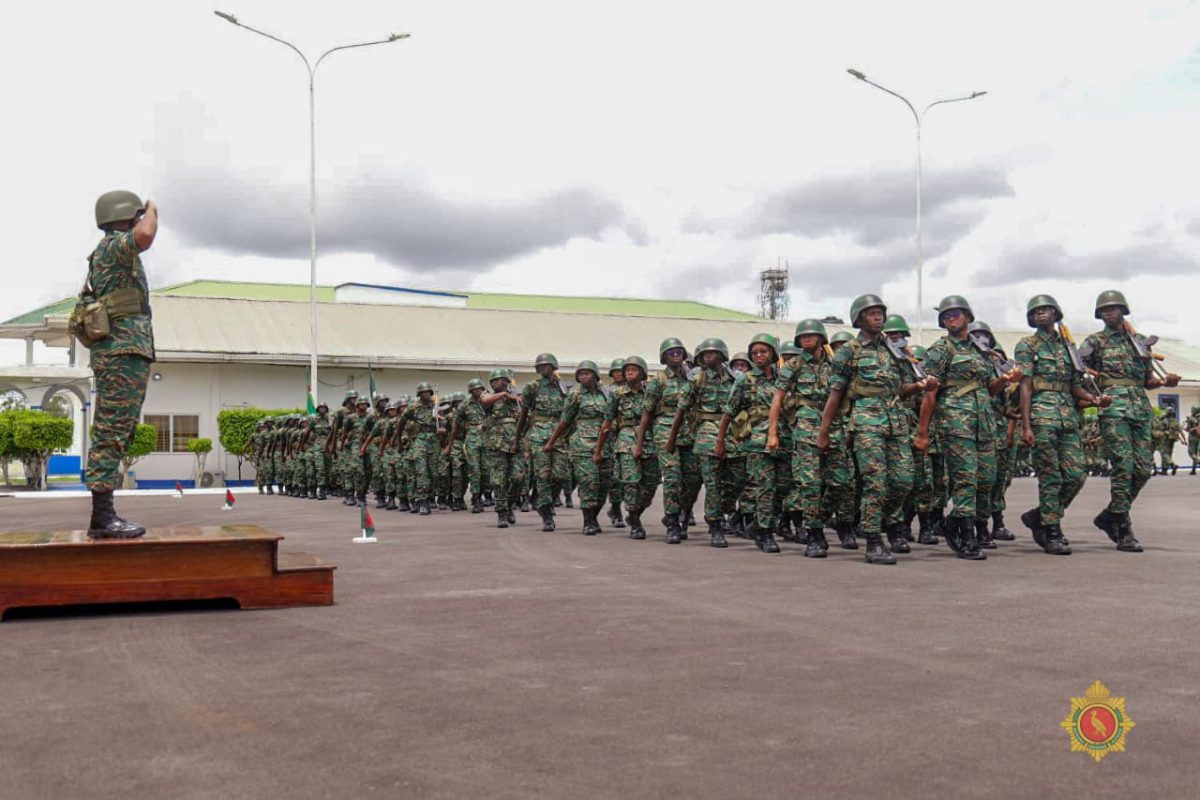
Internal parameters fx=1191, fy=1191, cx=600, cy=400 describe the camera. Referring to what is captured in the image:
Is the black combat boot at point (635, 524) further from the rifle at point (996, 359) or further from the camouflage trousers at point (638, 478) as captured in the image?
the rifle at point (996, 359)

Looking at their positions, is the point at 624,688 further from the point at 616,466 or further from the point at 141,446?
the point at 141,446

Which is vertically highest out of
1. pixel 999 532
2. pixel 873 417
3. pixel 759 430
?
pixel 873 417

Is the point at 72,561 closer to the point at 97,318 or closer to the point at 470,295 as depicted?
the point at 97,318

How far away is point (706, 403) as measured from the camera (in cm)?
1208

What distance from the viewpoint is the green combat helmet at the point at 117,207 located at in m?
7.68

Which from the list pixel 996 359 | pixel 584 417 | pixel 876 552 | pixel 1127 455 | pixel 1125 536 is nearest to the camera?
pixel 876 552

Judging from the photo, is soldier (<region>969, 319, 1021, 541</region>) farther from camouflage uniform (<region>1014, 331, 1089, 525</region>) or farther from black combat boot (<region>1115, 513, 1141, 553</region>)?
black combat boot (<region>1115, 513, 1141, 553</region>)

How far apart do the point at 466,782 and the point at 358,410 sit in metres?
20.8

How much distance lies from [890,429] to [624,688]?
574cm

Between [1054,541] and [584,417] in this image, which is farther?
[584,417]

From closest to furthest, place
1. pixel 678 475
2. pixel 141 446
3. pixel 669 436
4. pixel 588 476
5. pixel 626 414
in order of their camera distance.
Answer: pixel 669 436 → pixel 678 475 → pixel 626 414 → pixel 588 476 → pixel 141 446

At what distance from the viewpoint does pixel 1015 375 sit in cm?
1101

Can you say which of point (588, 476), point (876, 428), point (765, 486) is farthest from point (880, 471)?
point (588, 476)

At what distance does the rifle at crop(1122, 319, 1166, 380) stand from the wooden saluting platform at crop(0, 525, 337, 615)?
7638 millimetres
